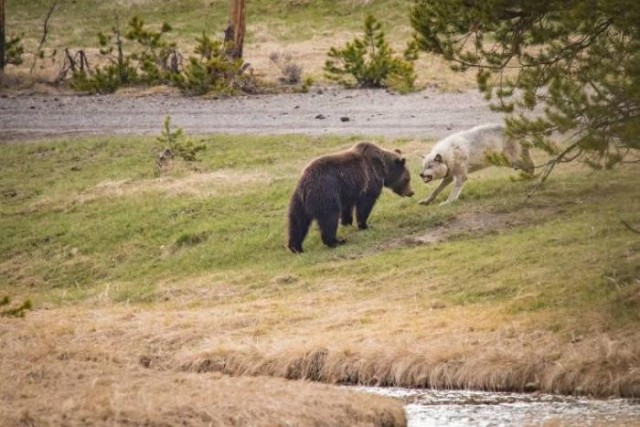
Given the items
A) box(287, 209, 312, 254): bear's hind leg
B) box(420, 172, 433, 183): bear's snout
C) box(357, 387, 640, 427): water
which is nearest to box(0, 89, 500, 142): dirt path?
box(420, 172, 433, 183): bear's snout

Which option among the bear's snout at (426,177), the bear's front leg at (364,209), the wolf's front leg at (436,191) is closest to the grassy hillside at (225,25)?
the wolf's front leg at (436,191)

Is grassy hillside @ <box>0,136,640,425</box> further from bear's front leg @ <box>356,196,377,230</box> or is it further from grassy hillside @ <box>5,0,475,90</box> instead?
grassy hillside @ <box>5,0,475,90</box>

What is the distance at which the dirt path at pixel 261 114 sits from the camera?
99.1 ft

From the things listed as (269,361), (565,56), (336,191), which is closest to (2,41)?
(336,191)

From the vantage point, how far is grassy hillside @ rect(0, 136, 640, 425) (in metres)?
15.0

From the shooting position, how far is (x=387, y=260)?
65.2ft

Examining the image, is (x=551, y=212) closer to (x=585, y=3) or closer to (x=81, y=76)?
(x=585, y=3)

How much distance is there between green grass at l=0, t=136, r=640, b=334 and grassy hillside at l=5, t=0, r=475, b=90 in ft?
44.0

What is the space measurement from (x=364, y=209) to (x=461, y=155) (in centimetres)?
214

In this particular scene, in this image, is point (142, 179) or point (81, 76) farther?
point (81, 76)

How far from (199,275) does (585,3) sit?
28.7 ft

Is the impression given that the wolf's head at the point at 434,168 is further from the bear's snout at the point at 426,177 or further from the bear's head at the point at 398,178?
the bear's head at the point at 398,178

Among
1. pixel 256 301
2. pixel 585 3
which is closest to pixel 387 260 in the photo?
pixel 256 301

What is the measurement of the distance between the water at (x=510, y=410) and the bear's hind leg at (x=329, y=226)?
6.28m
